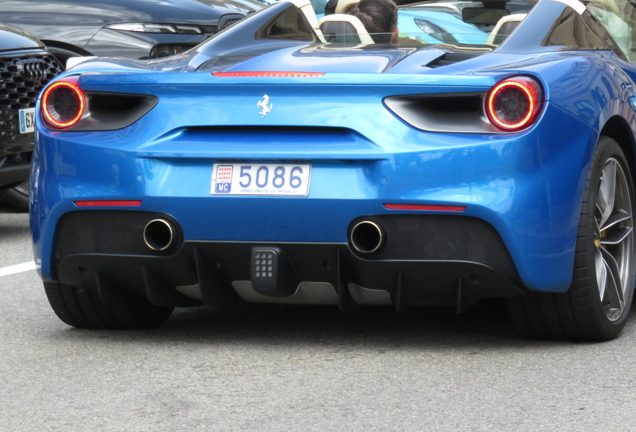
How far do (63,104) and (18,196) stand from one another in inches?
171

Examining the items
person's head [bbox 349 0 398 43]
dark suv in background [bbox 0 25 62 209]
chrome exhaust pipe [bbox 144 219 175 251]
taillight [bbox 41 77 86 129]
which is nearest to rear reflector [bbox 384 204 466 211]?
chrome exhaust pipe [bbox 144 219 175 251]

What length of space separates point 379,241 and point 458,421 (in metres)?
0.73

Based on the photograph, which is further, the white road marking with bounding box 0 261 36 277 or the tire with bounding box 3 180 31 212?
the tire with bounding box 3 180 31 212

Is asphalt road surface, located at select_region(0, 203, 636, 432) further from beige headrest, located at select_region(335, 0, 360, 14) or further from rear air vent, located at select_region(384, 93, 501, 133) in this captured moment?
beige headrest, located at select_region(335, 0, 360, 14)

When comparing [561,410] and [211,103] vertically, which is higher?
[211,103]

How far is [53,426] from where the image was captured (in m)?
3.37

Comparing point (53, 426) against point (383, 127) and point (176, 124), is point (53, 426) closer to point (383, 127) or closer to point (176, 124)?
point (176, 124)

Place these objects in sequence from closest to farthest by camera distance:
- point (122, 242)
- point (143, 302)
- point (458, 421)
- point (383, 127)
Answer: point (458, 421), point (383, 127), point (122, 242), point (143, 302)

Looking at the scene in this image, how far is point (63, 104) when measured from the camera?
165 inches

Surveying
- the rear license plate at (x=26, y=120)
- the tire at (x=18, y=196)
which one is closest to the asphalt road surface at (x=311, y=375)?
the rear license plate at (x=26, y=120)

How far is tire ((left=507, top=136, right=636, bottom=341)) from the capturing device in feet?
13.4

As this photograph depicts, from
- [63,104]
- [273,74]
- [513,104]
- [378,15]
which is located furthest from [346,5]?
[513,104]

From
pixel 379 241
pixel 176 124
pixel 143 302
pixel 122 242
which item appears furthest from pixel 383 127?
pixel 143 302

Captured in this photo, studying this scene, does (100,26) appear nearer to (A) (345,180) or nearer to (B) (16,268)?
(B) (16,268)
